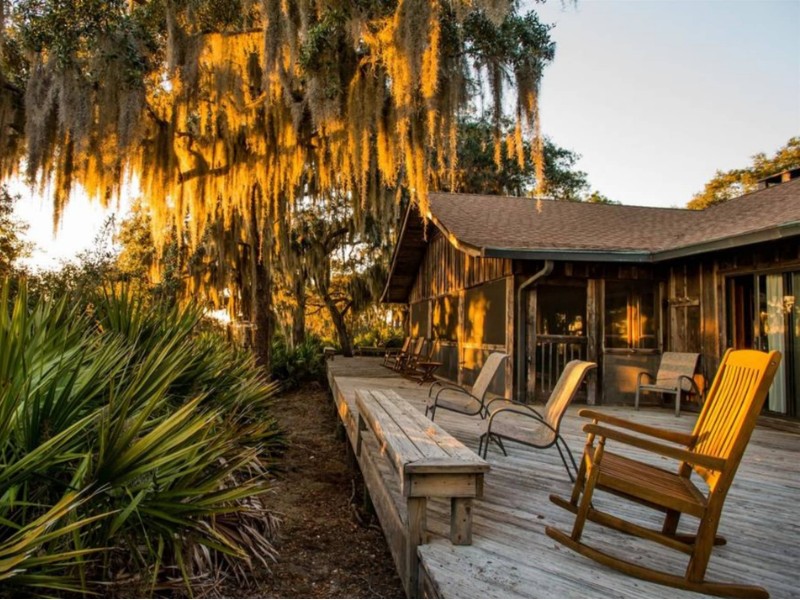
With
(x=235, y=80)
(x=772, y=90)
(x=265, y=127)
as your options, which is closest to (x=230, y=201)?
(x=265, y=127)

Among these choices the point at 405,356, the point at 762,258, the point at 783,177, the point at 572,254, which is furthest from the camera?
the point at 405,356

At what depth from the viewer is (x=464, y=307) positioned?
1106 cm

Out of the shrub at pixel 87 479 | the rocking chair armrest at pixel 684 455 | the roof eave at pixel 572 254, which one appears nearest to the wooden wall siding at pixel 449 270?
the roof eave at pixel 572 254

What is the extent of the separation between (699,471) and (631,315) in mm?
6854

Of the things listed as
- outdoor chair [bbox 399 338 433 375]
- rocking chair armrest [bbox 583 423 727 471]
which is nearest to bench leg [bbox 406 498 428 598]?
rocking chair armrest [bbox 583 423 727 471]

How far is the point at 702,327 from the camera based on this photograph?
329 inches

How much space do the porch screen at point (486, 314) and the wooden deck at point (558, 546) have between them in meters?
4.25

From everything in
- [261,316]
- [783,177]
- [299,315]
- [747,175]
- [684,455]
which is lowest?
[684,455]

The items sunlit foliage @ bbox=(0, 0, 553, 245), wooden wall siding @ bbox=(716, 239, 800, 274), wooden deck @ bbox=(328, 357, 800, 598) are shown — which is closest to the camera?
wooden deck @ bbox=(328, 357, 800, 598)

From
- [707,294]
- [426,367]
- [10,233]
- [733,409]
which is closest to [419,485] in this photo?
[733,409]

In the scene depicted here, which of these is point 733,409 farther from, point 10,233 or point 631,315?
point 10,233

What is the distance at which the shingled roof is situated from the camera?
7555 mm

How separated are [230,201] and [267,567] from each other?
7.01 meters

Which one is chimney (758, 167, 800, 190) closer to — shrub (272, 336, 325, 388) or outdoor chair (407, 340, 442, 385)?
outdoor chair (407, 340, 442, 385)
